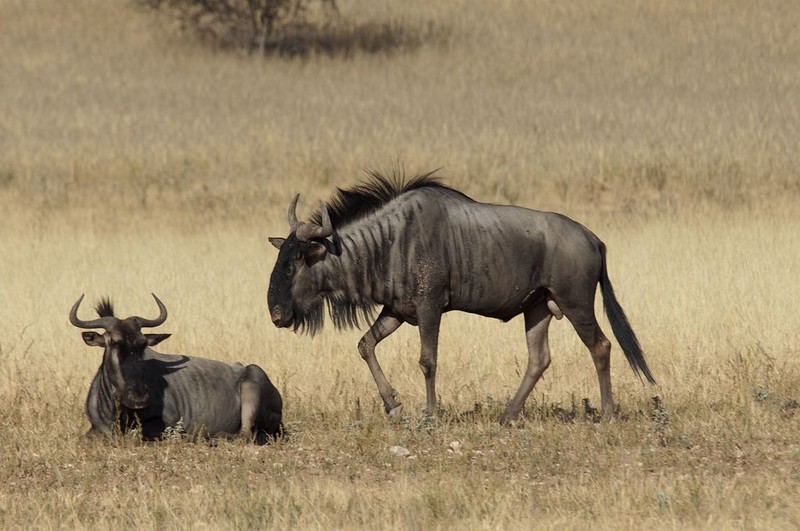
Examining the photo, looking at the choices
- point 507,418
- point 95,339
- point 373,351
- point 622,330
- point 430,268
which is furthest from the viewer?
point 622,330

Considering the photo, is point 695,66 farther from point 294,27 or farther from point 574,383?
point 574,383

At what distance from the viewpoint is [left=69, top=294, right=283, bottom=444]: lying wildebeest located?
32.6 ft

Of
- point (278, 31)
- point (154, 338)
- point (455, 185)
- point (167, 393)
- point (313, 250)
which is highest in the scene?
point (278, 31)

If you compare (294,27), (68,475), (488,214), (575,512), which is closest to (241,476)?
(68,475)

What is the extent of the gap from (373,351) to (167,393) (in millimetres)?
1743

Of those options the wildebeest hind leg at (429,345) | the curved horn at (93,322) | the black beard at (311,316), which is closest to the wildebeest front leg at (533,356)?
the wildebeest hind leg at (429,345)

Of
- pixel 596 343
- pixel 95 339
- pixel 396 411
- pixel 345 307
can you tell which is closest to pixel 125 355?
A: pixel 95 339

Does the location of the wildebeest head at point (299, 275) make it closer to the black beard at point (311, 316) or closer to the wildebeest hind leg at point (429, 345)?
the black beard at point (311, 316)

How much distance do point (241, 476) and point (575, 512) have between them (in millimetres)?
2491

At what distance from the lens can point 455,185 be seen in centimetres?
2819

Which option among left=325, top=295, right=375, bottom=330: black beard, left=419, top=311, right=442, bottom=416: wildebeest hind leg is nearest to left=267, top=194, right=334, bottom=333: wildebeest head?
left=325, top=295, right=375, bottom=330: black beard

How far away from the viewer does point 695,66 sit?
4350 cm

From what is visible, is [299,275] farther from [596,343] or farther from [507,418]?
[596,343]

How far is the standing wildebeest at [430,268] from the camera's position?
1071 centimetres
